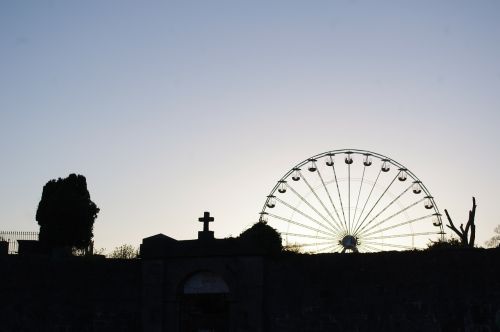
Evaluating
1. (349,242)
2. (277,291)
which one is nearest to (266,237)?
(277,291)

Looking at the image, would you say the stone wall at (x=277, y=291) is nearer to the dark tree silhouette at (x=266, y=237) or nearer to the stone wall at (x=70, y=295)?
the stone wall at (x=70, y=295)

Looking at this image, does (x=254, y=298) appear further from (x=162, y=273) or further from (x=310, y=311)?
(x=162, y=273)

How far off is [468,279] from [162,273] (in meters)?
10.4

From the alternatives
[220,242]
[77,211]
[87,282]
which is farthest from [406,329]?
[77,211]

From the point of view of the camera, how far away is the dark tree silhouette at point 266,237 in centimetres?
2384

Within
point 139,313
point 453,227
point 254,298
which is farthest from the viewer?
point 453,227

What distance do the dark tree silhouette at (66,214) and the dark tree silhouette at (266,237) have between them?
991 centimetres

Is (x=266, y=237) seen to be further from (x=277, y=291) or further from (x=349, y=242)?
(x=349, y=242)

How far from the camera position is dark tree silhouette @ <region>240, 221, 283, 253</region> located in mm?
23844

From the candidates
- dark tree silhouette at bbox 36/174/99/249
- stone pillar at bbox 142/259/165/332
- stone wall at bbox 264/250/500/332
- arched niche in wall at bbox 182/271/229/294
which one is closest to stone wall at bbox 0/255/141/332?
stone pillar at bbox 142/259/165/332

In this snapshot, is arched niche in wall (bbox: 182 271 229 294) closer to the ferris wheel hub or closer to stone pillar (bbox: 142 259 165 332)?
stone pillar (bbox: 142 259 165 332)

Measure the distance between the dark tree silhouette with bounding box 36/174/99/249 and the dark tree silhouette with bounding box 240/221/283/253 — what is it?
390 inches

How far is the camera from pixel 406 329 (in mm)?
21438

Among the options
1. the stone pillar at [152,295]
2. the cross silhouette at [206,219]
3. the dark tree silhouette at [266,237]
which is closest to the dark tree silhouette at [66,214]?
the stone pillar at [152,295]
